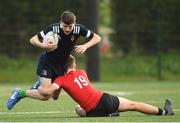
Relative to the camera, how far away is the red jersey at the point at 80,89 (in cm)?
1127

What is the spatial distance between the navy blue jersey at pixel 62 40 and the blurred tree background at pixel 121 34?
517 inches

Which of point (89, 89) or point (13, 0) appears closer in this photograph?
point (89, 89)

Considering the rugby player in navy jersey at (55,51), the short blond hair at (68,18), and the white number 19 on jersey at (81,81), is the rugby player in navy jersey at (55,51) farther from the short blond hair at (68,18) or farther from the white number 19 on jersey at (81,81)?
the white number 19 on jersey at (81,81)

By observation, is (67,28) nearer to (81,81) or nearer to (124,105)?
(81,81)

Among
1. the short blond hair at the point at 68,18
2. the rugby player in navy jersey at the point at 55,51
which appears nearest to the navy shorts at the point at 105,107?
the rugby player in navy jersey at the point at 55,51

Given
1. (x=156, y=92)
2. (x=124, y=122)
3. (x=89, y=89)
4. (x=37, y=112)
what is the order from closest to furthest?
1. (x=124, y=122)
2. (x=89, y=89)
3. (x=37, y=112)
4. (x=156, y=92)

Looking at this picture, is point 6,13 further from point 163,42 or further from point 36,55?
point 163,42

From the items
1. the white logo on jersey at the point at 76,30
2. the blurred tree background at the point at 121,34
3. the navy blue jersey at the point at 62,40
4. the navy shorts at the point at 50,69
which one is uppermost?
the white logo on jersey at the point at 76,30

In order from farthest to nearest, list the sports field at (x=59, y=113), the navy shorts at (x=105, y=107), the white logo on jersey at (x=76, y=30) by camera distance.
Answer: the white logo on jersey at (x=76, y=30), the navy shorts at (x=105, y=107), the sports field at (x=59, y=113)

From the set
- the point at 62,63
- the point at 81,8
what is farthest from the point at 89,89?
the point at 81,8

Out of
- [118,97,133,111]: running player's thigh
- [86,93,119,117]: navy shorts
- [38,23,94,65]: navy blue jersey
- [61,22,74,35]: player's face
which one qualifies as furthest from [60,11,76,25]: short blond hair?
[118,97,133,111]: running player's thigh

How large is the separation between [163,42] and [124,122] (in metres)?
16.4

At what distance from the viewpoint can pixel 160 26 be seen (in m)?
26.3

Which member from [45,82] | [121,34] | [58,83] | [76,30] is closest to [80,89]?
[58,83]
